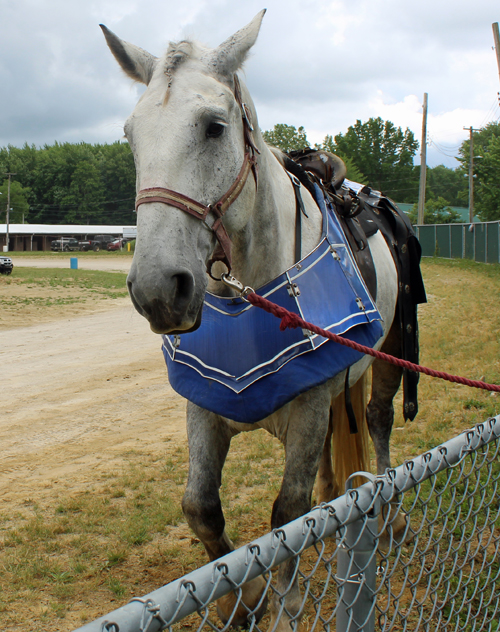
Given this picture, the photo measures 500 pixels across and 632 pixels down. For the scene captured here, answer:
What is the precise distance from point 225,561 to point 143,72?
1.77 m

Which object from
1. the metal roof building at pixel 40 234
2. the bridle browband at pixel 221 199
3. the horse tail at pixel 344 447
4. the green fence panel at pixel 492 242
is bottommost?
the horse tail at pixel 344 447

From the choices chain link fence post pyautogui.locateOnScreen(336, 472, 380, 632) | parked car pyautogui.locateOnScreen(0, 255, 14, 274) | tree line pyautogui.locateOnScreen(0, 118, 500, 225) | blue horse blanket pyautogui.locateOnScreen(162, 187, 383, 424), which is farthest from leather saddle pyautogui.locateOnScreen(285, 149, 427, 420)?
tree line pyautogui.locateOnScreen(0, 118, 500, 225)

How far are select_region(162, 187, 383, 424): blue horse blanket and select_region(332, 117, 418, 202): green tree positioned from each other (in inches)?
2784

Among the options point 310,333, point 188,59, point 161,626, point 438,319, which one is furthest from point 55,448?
point 438,319

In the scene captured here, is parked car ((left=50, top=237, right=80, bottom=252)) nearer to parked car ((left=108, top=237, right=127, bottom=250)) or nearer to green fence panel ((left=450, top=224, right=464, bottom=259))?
parked car ((left=108, top=237, right=127, bottom=250))

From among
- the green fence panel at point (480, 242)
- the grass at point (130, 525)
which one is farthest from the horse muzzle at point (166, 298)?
the green fence panel at point (480, 242)

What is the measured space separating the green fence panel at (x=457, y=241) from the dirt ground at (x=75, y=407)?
24743mm

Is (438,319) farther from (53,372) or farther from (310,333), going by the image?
(310,333)

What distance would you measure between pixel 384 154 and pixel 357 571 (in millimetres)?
74600

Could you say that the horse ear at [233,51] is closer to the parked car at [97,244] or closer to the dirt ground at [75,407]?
the dirt ground at [75,407]

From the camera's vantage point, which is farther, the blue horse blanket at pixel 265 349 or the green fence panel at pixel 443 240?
the green fence panel at pixel 443 240

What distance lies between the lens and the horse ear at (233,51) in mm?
2014

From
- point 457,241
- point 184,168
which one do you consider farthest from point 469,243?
point 184,168

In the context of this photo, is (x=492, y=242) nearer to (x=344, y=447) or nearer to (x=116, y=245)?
(x=344, y=447)
